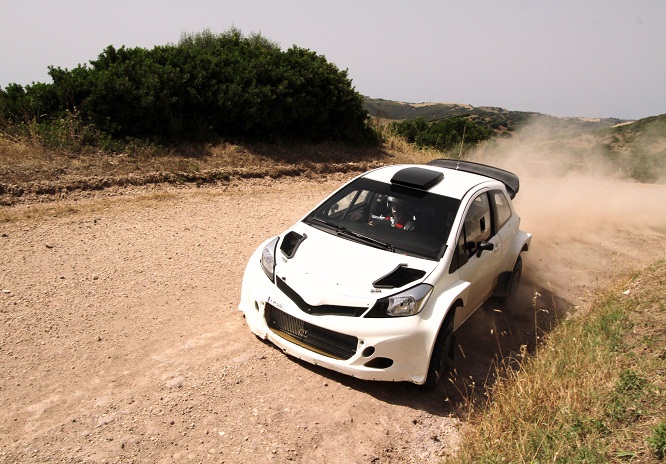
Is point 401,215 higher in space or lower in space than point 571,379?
higher

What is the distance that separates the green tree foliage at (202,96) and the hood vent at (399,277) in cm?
869

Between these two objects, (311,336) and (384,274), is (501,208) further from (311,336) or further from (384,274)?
(311,336)

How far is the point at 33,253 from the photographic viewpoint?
7438 millimetres

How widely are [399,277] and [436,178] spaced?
1.77m

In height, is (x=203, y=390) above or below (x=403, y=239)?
below

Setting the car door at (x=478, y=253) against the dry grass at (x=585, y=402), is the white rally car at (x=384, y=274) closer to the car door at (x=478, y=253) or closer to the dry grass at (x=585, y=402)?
the car door at (x=478, y=253)

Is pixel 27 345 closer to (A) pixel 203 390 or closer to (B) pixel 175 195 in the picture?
(A) pixel 203 390

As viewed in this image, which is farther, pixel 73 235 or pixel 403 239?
pixel 73 235

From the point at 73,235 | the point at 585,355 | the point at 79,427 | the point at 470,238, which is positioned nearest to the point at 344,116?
the point at 73,235

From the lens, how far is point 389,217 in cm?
612

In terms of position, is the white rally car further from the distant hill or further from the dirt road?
the distant hill

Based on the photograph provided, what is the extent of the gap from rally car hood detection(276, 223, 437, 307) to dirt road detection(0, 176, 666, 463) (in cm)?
80

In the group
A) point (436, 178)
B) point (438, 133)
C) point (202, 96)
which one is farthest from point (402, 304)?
point (438, 133)

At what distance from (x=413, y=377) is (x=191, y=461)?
1.93 metres
